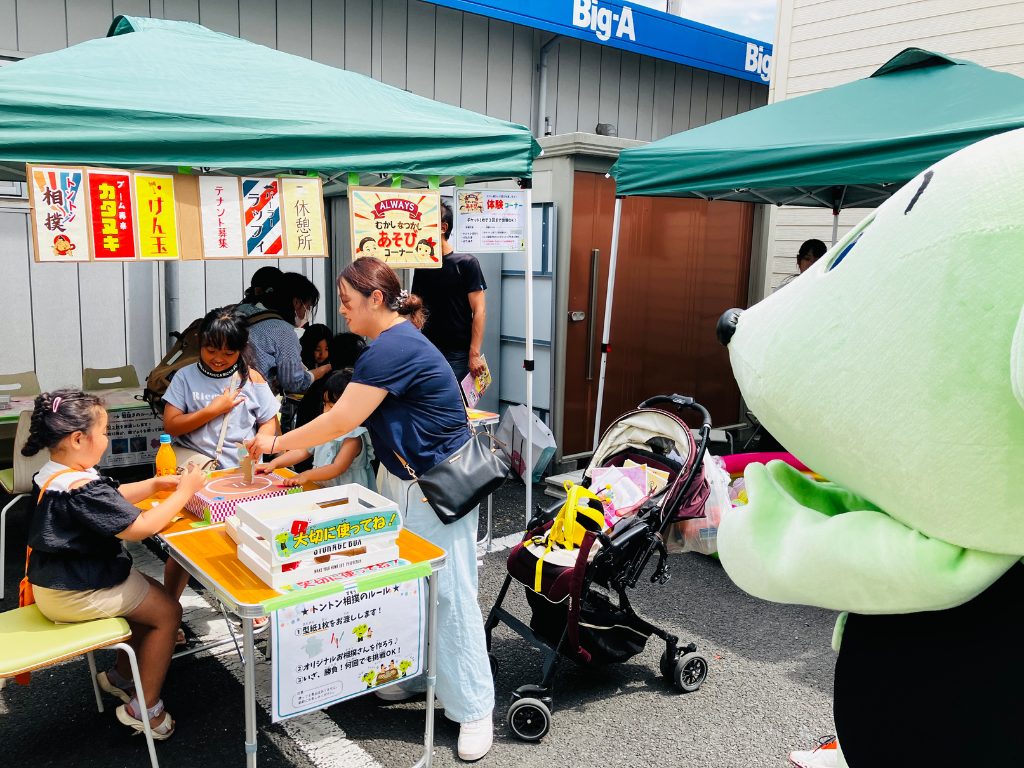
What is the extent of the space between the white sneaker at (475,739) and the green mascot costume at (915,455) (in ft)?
6.03

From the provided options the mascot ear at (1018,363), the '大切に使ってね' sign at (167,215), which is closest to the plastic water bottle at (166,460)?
the '大切に使ってね' sign at (167,215)

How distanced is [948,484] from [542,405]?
5.82 meters

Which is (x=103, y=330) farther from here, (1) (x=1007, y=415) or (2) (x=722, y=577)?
(1) (x=1007, y=415)

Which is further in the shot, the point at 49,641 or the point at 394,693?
the point at 394,693

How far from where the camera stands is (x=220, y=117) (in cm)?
357

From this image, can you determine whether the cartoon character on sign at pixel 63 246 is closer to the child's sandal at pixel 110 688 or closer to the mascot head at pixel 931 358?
the child's sandal at pixel 110 688

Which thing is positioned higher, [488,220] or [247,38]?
[247,38]

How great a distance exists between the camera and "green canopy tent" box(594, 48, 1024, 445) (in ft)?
13.8

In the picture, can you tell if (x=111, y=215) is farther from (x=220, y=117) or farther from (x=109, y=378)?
(x=109, y=378)

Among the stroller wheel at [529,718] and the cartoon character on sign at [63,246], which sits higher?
the cartoon character on sign at [63,246]

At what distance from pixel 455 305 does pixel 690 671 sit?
3183 millimetres

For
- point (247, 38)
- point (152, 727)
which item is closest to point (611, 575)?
point (152, 727)

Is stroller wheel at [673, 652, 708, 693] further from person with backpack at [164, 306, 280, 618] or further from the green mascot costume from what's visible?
person with backpack at [164, 306, 280, 618]

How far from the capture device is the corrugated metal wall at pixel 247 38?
6090 millimetres
